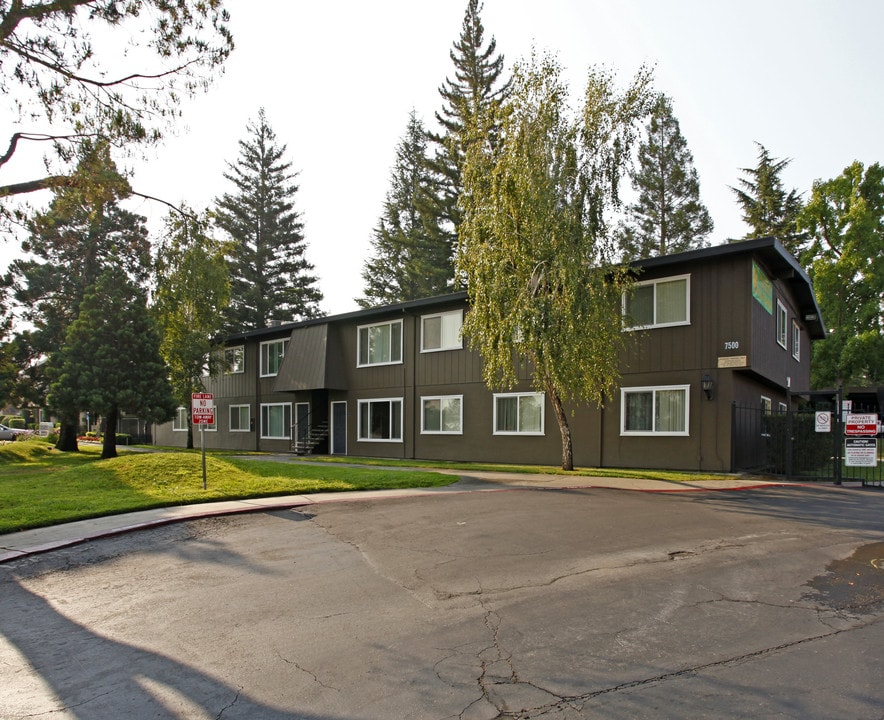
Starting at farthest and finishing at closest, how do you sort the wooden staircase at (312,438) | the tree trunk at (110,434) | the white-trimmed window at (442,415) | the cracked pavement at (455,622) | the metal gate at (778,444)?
1. the wooden staircase at (312,438)
2. the tree trunk at (110,434)
3. the white-trimmed window at (442,415)
4. the metal gate at (778,444)
5. the cracked pavement at (455,622)

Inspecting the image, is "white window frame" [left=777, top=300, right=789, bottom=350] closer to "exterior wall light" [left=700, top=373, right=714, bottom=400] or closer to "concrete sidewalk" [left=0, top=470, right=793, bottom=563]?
"exterior wall light" [left=700, top=373, right=714, bottom=400]

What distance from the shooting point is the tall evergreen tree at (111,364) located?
25016mm

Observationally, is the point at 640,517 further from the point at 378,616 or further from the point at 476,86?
the point at 476,86

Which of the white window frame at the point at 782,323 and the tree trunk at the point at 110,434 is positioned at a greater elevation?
the white window frame at the point at 782,323

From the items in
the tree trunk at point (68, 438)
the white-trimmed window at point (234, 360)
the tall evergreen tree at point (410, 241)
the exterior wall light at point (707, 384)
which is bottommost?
the tree trunk at point (68, 438)

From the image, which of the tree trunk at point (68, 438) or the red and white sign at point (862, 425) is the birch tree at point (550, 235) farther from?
the tree trunk at point (68, 438)

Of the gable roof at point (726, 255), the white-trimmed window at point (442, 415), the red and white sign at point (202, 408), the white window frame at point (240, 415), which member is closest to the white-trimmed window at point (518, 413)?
the white-trimmed window at point (442, 415)

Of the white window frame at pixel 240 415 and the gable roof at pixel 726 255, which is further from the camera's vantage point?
the white window frame at pixel 240 415

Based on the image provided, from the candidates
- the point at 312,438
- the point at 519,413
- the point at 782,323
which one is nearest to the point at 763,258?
the point at 782,323

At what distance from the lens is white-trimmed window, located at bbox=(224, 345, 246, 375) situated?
115 ft

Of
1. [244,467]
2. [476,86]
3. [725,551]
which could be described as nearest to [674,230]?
[476,86]

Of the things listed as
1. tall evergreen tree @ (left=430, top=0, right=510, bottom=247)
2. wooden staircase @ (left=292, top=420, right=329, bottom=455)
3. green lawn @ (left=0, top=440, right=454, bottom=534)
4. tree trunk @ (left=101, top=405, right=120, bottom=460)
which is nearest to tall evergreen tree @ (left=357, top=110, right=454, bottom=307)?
tall evergreen tree @ (left=430, top=0, right=510, bottom=247)

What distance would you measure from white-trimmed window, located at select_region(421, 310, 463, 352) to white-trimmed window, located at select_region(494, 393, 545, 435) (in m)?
2.69

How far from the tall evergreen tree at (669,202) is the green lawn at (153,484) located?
33651 mm
